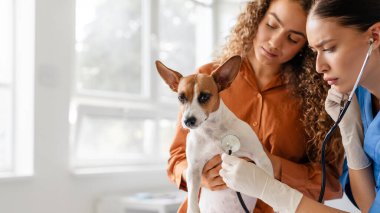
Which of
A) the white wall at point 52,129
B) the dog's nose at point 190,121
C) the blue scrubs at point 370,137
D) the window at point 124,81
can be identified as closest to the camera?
the dog's nose at point 190,121

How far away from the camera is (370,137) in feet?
4.60

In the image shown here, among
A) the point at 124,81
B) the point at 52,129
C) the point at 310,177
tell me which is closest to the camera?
the point at 310,177

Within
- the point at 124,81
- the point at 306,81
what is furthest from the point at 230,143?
the point at 124,81

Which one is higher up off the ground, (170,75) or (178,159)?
(170,75)

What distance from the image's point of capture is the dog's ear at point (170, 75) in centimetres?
133

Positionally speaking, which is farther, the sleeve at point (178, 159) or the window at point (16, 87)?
the window at point (16, 87)

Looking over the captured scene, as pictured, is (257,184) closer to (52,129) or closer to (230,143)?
(230,143)

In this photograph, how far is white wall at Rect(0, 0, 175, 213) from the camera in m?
2.25

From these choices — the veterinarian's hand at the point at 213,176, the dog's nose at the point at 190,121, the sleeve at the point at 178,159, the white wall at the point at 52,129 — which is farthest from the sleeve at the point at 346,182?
the white wall at the point at 52,129

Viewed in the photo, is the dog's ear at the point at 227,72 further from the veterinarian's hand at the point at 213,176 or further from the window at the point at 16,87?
the window at the point at 16,87

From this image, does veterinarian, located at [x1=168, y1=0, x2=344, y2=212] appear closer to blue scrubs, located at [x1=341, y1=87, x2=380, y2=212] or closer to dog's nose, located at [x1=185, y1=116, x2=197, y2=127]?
blue scrubs, located at [x1=341, y1=87, x2=380, y2=212]

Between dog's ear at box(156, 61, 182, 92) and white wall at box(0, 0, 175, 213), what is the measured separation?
1150 mm

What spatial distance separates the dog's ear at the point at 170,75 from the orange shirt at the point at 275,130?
32cm

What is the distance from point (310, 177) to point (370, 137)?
262 mm
